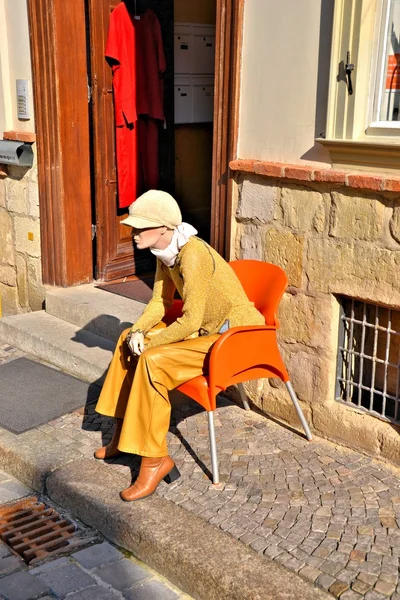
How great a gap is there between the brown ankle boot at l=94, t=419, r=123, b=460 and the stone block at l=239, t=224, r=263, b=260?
4.43 ft

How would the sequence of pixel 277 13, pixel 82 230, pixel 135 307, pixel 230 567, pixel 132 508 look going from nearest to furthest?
pixel 230 567
pixel 132 508
pixel 277 13
pixel 135 307
pixel 82 230

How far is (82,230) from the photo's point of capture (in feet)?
21.5

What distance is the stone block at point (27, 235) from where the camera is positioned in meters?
6.66

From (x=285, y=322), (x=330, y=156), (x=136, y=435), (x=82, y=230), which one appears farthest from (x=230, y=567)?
(x=82, y=230)

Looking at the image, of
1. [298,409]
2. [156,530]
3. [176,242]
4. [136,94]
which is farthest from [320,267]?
[136,94]

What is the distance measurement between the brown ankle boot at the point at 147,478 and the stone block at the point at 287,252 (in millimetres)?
1357

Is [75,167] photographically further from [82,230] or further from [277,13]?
[277,13]

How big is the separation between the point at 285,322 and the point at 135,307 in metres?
1.71

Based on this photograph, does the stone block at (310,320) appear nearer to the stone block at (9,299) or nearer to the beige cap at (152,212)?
the beige cap at (152,212)

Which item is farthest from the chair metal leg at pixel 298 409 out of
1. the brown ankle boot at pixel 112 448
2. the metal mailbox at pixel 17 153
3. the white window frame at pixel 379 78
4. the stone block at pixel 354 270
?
the metal mailbox at pixel 17 153

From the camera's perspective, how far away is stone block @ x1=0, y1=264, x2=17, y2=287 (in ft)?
23.2

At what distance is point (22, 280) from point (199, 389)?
11.5 ft

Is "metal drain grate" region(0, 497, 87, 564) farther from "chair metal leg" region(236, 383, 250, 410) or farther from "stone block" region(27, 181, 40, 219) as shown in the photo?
"stone block" region(27, 181, 40, 219)

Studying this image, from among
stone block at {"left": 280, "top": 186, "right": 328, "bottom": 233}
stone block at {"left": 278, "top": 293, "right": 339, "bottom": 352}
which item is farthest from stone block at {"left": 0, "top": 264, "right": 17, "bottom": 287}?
stone block at {"left": 280, "top": 186, "right": 328, "bottom": 233}
